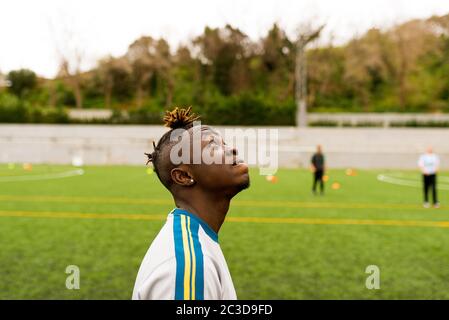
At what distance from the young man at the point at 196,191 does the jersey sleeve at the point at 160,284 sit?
0.23 feet

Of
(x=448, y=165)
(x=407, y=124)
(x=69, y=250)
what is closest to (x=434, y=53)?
(x=407, y=124)

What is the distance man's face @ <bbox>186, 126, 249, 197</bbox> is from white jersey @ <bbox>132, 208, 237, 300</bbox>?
9.9 inches

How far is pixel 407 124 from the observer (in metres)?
41.8

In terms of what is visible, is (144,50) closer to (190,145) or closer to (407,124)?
(407,124)

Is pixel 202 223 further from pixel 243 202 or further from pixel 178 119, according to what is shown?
pixel 243 202

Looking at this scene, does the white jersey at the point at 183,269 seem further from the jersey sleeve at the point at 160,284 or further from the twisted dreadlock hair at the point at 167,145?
the twisted dreadlock hair at the point at 167,145

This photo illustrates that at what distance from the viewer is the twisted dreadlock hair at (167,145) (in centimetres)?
249

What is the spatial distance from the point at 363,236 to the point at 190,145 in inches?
394

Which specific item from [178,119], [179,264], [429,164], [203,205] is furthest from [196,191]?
[429,164]

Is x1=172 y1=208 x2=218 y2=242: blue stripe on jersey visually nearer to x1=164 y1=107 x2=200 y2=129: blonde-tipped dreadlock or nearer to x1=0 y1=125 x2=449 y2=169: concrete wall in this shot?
x1=164 y1=107 x2=200 y2=129: blonde-tipped dreadlock

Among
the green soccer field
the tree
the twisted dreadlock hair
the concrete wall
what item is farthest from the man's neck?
the tree

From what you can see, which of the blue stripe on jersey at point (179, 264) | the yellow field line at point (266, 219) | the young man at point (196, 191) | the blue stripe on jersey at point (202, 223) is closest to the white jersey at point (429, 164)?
the yellow field line at point (266, 219)

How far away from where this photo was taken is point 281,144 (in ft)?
124
